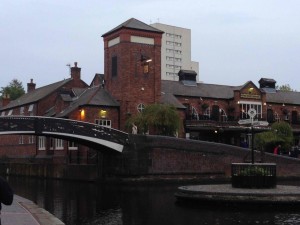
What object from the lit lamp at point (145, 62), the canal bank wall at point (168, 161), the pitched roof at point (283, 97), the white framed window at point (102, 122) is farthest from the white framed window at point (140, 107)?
the pitched roof at point (283, 97)

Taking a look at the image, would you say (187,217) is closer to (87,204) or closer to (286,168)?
(87,204)

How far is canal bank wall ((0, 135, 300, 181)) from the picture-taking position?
37.4 m

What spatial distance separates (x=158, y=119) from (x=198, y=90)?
51.7 feet

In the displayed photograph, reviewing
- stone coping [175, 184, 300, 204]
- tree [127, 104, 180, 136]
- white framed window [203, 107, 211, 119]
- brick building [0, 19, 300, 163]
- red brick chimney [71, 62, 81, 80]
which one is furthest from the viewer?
red brick chimney [71, 62, 81, 80]

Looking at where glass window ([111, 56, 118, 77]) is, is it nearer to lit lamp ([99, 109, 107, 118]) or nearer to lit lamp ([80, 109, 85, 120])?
lit lamp ([99, 109, 107, 118])

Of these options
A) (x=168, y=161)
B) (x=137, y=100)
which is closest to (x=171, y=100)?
(x=137, y=100)

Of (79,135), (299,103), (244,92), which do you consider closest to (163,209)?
(79,135)

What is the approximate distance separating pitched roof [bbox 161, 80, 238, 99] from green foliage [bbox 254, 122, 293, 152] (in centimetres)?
860

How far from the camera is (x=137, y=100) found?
44.7 metres

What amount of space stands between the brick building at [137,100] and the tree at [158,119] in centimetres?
246

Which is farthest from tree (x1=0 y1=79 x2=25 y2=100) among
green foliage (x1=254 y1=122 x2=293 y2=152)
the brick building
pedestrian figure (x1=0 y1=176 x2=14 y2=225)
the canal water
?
pedestrian figure (x1=0 y1=176 x2=14 y2=225)

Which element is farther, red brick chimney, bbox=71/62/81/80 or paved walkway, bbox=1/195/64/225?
red brick chimney, bbox=71/62/81/80

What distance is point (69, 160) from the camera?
1738 inches

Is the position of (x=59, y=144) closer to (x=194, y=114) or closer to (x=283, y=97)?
(x=194, y=114)
